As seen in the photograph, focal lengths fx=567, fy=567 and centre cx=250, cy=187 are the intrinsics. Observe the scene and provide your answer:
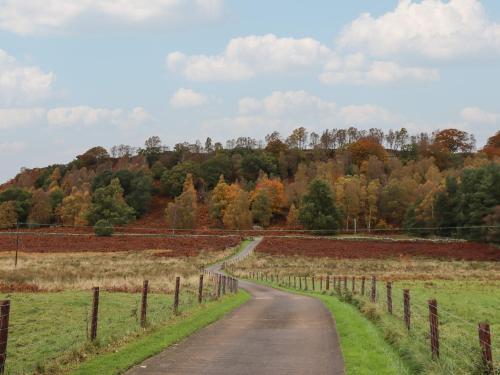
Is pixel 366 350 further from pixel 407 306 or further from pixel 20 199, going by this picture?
pixel 20 199

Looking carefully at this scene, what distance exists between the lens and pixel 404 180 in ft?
415

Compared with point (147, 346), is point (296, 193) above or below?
above

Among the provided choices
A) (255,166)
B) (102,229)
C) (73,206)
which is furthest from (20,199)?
(255,166)

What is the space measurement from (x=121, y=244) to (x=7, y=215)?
65327 mm

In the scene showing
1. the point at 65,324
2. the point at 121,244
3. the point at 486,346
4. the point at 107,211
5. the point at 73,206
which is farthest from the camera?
the point at 73,206

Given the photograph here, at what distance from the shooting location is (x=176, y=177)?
16438cm

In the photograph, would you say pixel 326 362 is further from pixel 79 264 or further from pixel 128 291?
pixel 79 264

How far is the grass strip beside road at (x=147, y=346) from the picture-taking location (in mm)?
9969

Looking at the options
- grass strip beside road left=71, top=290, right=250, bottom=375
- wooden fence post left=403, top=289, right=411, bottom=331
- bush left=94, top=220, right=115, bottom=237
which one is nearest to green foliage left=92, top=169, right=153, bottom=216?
bush left=94, top=220, right=115, bottom=237

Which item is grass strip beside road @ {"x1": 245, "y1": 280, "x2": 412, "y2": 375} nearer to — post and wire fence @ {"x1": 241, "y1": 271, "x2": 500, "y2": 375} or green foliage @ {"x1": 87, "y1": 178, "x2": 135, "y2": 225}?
post and wire fence @ {"x1": 241, "y1": 271, "x2": 500, "y2": 375}

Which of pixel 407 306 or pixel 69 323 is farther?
pixel 69 323

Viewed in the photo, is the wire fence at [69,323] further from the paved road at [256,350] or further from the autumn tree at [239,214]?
the autumn tree at [239,214]

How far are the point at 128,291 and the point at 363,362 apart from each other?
19913 millimetres

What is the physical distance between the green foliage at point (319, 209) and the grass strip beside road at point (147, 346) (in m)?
91.2
